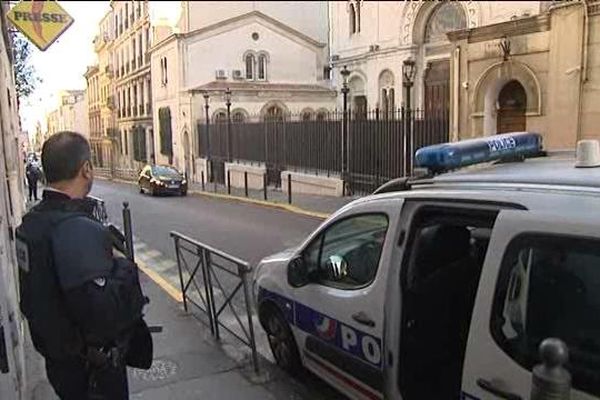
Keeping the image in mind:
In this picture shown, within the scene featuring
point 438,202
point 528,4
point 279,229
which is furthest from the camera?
point 528,4

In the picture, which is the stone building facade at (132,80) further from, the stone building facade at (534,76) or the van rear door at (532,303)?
the van rear door at (532,303)

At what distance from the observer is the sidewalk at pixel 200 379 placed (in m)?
4.27

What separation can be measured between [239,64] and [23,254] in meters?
32.6

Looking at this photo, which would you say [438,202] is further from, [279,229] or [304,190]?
[304,190]

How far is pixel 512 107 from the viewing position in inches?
540

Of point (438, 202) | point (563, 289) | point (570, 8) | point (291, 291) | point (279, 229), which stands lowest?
point (279, 229)

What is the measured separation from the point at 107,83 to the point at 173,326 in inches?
2256

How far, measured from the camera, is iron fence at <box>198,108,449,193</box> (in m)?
15.7

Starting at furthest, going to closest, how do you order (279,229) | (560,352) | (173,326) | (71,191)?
(279,229), (173,326), (71,191), (560,352)

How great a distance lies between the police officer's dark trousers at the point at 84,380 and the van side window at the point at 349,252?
1.59 meters

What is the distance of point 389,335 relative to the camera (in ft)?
10.4

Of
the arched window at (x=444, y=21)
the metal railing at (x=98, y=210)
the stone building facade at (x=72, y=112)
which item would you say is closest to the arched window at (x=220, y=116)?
the arched window at (x=444, y=21)

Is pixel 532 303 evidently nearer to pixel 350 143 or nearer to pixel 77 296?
pixel 77 296

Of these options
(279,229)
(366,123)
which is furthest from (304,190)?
(279,229)
